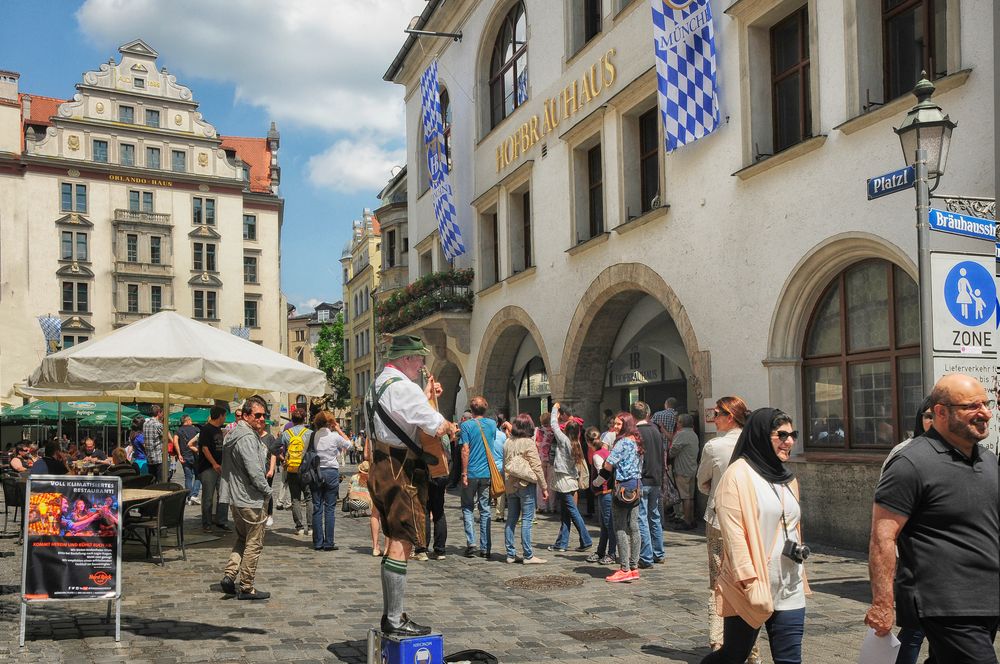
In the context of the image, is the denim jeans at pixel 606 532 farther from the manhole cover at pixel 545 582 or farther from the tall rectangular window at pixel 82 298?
the tall rectangular window at pixel 82 298

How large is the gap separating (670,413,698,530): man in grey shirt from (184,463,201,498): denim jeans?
30.0 ft

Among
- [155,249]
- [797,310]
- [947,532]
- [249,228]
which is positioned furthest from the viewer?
[249,228]

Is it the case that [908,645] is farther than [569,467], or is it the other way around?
[569,467]

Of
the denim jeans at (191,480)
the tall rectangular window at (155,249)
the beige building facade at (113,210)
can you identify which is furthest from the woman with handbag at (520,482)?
the tall rectangular window at (155,249)

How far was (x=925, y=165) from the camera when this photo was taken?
794 cm

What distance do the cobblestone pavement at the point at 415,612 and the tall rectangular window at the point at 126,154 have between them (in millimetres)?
47043

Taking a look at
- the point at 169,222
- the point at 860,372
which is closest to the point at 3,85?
the point at 169,222

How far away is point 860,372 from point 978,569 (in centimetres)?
878

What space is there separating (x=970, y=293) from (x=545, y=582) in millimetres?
4899

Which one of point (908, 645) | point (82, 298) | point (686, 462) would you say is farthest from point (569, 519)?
point (82, 298)

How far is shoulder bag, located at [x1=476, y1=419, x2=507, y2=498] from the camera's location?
11.9 meters

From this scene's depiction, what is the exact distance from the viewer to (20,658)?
6500mm

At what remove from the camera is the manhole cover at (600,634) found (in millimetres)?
7445

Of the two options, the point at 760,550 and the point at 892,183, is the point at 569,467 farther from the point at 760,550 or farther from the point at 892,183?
the point at 760,550
